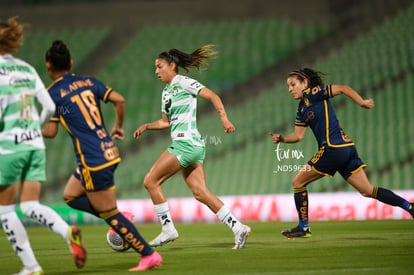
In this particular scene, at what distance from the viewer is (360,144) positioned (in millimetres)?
18766

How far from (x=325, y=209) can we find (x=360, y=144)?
11.2ft

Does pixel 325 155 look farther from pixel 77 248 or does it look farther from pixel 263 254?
pixel 77 248

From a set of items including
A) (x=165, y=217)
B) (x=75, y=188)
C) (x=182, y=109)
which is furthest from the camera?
(x=165, y=217)

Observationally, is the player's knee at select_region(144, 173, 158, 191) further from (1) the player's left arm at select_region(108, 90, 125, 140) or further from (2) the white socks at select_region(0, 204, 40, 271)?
(2) the white socks at select_region(0, 204, 40, 271)

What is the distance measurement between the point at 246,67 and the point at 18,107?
17765 millimetres

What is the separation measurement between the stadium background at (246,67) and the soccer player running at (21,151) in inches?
364

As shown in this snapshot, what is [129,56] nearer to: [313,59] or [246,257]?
[313,59]

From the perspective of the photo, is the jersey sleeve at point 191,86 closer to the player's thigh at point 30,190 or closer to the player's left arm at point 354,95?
the player's left arm at point 354,95

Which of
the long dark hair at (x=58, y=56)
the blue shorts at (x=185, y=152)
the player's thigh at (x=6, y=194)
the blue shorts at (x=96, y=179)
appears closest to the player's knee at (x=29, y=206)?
the player's thigh at (x=6, y=194)

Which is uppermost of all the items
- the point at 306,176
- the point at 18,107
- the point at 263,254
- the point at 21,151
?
the point at 18,107

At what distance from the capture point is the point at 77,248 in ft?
23.2

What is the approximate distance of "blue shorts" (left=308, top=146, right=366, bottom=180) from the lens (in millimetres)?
10742

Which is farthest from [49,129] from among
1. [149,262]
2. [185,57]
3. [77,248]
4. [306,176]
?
[306,176]

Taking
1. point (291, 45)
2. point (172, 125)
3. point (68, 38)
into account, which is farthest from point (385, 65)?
point (172, 125)
